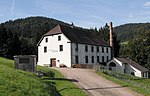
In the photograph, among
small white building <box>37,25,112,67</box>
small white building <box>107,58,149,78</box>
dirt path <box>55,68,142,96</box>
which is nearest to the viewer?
dirt path <box>55,68,142,96</box>

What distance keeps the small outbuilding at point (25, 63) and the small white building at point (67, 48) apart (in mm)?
27651

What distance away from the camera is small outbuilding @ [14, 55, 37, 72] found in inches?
1091

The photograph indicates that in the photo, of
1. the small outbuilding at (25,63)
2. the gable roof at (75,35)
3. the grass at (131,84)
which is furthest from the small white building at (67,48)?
the small outbuilding at (25,63)

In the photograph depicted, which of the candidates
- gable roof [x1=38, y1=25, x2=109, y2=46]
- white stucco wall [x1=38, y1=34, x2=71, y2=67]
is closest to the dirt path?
white stucco wall [x1=38, y1=34, x2=71, y2=67]

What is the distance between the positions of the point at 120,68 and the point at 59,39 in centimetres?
1763

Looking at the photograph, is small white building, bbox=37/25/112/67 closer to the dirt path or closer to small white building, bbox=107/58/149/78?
small white building, bbox=107/58/149/78

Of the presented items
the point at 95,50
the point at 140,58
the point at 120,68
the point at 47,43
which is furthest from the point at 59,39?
the point at 140,58

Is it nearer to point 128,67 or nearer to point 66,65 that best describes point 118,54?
point 128,67

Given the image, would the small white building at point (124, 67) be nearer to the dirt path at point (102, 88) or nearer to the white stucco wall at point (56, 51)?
the white stucco wall at point (56, 51)

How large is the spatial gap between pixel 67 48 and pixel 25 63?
1121 inches

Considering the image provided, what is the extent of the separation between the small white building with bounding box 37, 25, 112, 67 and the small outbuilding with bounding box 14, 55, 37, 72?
90.7 ft

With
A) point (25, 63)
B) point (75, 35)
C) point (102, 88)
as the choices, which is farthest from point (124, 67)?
point (102, 88)

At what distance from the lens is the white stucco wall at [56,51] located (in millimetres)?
56062

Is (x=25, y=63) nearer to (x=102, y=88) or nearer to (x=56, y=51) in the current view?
(x=102, y=88)
